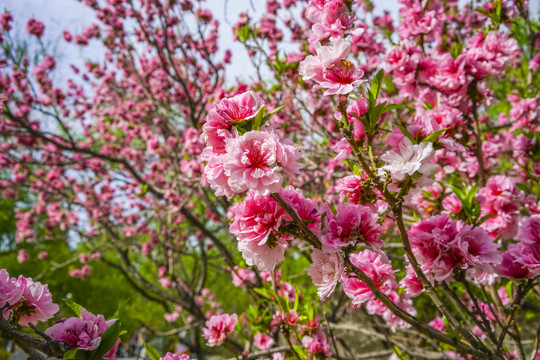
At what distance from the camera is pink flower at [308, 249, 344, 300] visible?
120cm

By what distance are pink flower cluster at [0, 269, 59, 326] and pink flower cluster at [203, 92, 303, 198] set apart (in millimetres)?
939

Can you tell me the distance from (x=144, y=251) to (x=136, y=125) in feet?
7.88

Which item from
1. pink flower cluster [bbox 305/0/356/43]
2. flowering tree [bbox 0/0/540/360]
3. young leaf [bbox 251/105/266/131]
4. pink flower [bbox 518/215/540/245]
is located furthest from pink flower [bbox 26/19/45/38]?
pink flower [bbox 518/215/540/245]

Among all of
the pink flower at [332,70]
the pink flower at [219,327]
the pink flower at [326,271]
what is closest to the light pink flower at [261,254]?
the pink flower at [326,271]

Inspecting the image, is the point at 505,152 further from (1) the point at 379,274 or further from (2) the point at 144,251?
(2) the point at 144,251

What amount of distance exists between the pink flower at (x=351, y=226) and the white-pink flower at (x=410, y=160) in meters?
0.18

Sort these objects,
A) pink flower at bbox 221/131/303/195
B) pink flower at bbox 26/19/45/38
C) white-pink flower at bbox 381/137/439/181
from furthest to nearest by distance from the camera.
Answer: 1. pink flower at bbox 26/19/45/38
2. white-pink flower at bbox 381/137/439/181
3. pink flower at bbox 221/131/303/195

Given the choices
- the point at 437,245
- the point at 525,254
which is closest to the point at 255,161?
the point at 437,245

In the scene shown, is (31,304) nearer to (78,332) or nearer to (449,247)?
(78,332)

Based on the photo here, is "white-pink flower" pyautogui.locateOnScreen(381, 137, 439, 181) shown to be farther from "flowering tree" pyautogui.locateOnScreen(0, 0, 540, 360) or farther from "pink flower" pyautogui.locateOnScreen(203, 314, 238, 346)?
"pink flower" pyautogui.locateOnScreen(203, 314, 238, 346)

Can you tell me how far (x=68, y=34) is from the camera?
6.79 metres

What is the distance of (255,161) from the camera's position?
1.10 m

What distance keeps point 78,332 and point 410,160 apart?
1.38 meters

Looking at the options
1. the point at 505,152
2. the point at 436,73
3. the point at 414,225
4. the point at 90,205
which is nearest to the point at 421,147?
the point at 414,225
